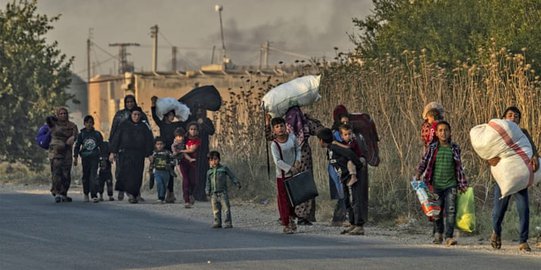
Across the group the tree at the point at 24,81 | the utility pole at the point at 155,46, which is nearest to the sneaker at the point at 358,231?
the tree at the point at 24,81

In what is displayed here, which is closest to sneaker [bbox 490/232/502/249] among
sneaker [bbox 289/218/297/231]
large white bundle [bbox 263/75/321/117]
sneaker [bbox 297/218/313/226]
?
sneaker [bbox 289/218/297/231]

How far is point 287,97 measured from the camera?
20094mm

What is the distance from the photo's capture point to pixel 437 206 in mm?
16734

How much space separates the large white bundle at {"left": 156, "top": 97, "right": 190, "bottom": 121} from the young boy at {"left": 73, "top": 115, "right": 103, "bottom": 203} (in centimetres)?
116

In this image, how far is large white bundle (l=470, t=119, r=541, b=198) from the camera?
52.2ft

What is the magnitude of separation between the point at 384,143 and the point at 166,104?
441cm

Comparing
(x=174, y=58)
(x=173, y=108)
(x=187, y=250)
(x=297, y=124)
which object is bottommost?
(x=187, y=250)

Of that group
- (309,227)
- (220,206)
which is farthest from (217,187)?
(309,227)

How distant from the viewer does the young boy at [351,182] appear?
1811 centimetres

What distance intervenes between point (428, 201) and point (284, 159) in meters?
2.59

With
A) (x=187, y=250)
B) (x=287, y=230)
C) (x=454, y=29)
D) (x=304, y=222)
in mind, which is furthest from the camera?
(x=454, y=29)

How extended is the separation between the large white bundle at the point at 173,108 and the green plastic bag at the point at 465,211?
9704mm

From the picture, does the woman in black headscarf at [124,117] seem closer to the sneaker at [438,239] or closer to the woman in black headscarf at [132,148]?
the woman in black headscarf at [132,148]

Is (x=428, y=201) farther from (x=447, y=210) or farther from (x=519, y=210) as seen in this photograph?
(x=519, y=210)
